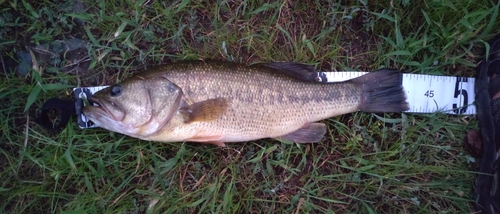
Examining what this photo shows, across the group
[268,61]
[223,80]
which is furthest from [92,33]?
[268,61]

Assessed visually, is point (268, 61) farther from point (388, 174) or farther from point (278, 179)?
point (388, 174)

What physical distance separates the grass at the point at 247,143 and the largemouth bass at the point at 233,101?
0.25 meters

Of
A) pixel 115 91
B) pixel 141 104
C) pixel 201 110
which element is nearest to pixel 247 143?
pixel 201 110

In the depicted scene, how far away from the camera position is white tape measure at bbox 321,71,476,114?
3.62 meters

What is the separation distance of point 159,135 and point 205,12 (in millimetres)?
1336

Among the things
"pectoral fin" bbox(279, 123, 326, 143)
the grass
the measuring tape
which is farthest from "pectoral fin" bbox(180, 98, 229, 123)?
the measuring tape

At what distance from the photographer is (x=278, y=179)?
3.53 meters

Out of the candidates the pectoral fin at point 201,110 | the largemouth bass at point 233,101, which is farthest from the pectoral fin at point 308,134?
the pectoral fin at point 201,110

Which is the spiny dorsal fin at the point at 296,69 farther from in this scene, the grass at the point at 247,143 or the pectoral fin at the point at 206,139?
the pectoral fin at the point at 206,139

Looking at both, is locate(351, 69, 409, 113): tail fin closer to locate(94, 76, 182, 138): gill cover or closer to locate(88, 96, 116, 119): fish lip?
locate(94, 76, 182, 138): gill cover

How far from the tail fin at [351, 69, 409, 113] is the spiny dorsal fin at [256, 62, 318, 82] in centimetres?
39

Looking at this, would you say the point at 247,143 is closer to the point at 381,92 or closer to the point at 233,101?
the point at 233,101

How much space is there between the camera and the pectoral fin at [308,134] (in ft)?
11.1

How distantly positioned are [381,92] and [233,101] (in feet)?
4.49
